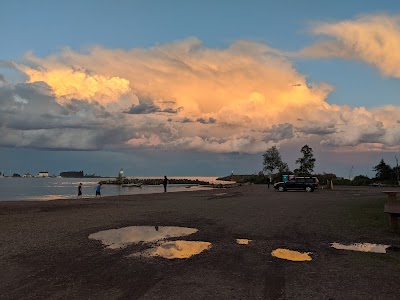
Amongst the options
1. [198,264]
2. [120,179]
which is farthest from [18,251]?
[120,179]

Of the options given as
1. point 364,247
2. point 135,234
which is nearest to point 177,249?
point 135,234

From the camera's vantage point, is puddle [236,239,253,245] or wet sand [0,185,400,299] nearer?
wet sand [0,185,400,299]

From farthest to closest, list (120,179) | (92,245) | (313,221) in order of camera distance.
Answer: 1. (120,179)
2. (313,221)
3. (92,245)

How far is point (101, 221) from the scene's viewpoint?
17.4 m

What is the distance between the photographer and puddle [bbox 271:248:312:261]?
9.95 m

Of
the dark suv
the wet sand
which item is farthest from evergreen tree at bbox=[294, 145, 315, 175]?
the wet sand

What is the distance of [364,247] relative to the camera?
11539 millimetres

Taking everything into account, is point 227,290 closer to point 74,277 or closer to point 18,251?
point 74,277

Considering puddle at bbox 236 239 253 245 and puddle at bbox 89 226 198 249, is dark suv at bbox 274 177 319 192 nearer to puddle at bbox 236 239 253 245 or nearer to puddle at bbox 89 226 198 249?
puddle at bbox 89 226 198 249

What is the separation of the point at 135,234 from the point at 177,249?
323 centimetres

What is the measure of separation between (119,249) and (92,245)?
3.72ft

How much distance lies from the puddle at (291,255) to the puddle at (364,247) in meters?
1.61

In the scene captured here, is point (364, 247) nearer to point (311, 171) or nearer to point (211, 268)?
point (211, 268)

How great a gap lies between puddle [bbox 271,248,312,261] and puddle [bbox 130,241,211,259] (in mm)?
2064
